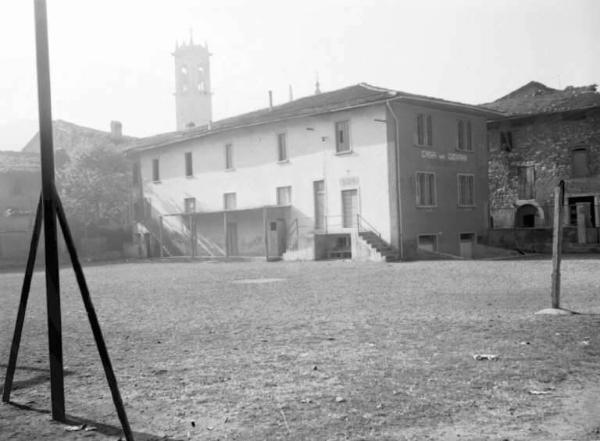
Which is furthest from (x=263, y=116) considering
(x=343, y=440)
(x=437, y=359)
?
(x=343, y=440)

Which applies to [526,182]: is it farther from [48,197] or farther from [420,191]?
[48,197]

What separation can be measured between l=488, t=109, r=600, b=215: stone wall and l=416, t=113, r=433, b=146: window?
510 inches

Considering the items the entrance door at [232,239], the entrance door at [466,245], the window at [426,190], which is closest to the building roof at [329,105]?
the window at [426,190]

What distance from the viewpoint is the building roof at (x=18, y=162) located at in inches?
1677

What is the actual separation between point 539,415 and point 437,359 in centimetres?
185

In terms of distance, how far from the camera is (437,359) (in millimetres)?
6168

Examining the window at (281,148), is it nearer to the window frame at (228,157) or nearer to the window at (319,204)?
the window at (319,204)

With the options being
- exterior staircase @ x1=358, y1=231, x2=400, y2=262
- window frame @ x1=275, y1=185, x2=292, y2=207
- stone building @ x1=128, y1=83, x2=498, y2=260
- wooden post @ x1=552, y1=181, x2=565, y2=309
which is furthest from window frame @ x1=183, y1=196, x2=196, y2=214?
wooden post @ x1=552, y1=181, x2=565, y2=309

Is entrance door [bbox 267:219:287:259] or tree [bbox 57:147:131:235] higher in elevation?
tree [bbox 57:147:131:235]

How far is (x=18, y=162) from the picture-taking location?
43.7 metres

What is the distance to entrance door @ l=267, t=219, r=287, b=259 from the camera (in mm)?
30016

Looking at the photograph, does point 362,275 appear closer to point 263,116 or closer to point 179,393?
point 179,393

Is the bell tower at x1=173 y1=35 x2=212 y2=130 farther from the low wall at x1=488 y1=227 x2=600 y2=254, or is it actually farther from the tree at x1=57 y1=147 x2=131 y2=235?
the low wall at x1=488 y1=227 x2=600 y2=254

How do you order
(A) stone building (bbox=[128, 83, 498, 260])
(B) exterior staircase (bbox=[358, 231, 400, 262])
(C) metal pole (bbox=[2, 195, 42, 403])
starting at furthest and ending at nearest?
(A) stone building (bbox=[128, 83, 498, 260]) < (B) exterior staircase (bbox=[358, 231, 400, 262]) < (C) metal pole (bbox=[2, 195, 42, 403])
